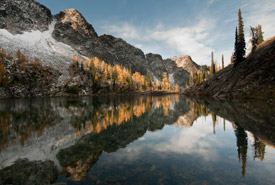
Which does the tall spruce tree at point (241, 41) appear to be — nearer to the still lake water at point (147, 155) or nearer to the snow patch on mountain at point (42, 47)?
the still lake water at point (147, 155)

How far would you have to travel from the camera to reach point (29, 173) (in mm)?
6082

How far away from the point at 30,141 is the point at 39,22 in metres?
249

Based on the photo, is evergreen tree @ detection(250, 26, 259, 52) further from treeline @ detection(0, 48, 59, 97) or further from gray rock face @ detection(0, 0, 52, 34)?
gray rock face @ detection(0, 0, 52, 34)

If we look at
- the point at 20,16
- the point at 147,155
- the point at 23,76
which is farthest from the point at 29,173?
the point at 20,16

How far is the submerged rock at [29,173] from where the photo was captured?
5500mm

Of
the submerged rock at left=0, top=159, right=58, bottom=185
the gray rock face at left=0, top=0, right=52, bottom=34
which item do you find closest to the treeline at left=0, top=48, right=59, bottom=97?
the gray rock face at left=0, top=0, right=52, bottom=34

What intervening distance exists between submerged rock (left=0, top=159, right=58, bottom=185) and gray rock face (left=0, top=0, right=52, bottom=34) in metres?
212

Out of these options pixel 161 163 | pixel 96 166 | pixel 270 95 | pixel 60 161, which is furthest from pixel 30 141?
pixel 270 95

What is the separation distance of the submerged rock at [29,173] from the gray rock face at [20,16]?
21178 cm

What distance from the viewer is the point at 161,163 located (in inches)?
278

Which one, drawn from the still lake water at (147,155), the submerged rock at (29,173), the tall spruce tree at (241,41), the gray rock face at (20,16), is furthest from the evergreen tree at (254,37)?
the gray rock face at (20,16)

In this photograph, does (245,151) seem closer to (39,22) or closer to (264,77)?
(264,77)

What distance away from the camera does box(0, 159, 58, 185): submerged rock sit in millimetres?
5500

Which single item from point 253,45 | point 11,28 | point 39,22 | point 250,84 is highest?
point 39,22
